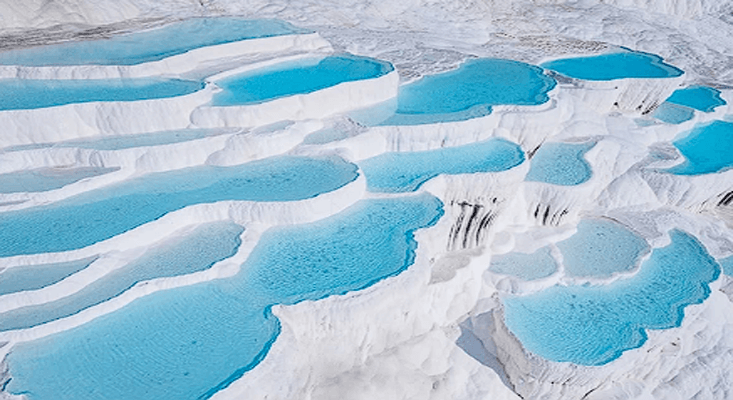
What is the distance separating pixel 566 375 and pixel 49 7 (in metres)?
8.47

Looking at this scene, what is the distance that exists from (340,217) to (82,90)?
359 centimetres

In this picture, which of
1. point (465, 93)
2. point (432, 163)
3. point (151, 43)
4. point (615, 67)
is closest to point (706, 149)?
point (615, 67)

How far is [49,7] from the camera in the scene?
30.1ft

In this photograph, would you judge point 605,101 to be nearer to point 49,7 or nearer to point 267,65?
point 267,65

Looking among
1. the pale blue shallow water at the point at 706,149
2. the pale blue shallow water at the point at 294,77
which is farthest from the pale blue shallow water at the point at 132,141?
the pale blue shallow water at the point at 706,149

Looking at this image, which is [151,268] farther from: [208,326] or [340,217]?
[340,217]

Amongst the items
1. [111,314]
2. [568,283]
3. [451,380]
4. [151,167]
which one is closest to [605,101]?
[568,283]

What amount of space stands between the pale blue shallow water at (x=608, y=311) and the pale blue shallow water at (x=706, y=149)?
6.26 ft

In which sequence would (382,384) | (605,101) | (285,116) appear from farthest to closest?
(605,101)
(285,116)
(382,384)

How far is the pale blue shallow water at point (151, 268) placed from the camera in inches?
175

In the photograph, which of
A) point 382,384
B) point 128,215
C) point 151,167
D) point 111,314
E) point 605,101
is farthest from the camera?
point 605,101

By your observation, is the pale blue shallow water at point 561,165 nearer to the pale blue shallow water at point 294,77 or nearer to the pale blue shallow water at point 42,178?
the pale blue shallow water at point 294,77

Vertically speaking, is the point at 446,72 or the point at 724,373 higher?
the point at 446,72

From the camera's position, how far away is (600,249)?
23.1ft
